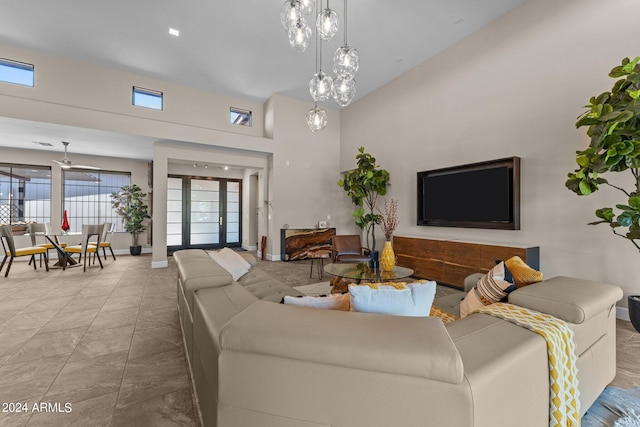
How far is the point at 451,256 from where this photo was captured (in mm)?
4086

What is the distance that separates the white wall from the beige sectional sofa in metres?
3.00

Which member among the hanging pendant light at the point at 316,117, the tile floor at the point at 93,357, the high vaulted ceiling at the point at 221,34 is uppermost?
the high vaulted ceiling at the point at 221,34

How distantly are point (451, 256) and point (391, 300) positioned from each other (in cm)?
339

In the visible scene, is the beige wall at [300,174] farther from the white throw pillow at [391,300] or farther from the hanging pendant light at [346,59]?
the white throw pillow at [391,300]

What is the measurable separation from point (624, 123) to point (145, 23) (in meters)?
5.90

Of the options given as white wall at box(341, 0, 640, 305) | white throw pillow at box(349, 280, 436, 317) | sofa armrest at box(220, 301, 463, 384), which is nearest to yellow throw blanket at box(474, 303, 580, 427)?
white throw pillow at box(349, 280, 436, 317)

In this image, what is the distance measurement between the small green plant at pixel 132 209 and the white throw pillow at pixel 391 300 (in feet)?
24.6

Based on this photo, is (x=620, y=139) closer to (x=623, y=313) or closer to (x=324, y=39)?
(x=623, y=313)

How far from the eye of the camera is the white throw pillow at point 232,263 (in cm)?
271

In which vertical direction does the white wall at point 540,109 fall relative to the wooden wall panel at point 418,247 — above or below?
above

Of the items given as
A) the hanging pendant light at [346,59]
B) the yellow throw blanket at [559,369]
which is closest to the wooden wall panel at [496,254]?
the yellow throw blanket at [559,369]

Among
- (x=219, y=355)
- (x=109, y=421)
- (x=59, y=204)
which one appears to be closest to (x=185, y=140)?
(x=59, y=204)

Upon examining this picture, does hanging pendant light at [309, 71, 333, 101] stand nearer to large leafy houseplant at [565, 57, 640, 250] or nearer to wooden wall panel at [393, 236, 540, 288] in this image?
large leafy houseplant at [565, 57, 640, 250]

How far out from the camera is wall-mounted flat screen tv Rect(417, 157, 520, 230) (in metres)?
3.71
